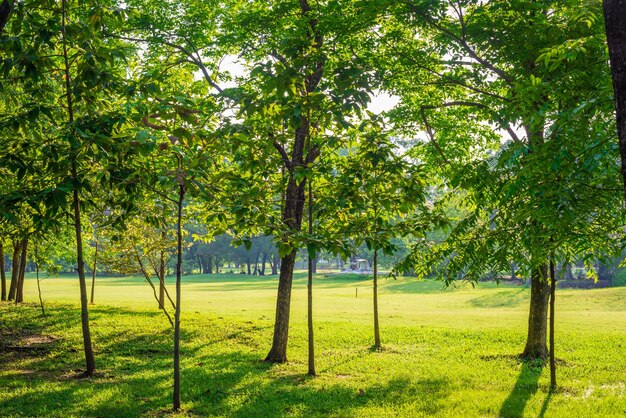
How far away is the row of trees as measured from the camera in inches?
300

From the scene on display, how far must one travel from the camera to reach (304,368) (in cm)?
1446

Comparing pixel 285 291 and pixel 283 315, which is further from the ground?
pixel 285 291

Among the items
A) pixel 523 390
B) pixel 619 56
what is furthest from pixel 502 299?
pixel 619 56

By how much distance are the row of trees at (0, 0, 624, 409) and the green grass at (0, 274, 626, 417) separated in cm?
145

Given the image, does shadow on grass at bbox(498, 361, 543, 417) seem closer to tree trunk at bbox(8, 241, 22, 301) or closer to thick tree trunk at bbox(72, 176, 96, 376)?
thick tree trunk at bbox(72, 176, 96, 376)

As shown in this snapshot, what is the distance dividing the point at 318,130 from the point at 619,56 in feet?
26.4

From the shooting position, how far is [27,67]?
7723mm

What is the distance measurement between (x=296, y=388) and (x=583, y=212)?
268 inches

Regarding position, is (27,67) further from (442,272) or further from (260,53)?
(442,272)

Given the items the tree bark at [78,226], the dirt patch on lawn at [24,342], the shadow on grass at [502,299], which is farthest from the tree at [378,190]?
the shadow on grass at [502,299]

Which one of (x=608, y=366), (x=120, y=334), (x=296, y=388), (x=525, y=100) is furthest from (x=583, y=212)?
(x=120, y=334)

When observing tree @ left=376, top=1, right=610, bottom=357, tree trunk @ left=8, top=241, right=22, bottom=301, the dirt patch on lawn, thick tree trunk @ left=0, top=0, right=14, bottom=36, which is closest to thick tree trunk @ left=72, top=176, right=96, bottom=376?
thick tree trunk @ left=0, top=0, right=14, bottom=36

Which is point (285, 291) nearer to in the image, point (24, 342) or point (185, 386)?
point (185, 386)

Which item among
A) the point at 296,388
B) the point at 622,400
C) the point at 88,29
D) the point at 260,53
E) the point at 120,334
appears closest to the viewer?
the point at 88,29
